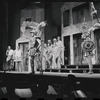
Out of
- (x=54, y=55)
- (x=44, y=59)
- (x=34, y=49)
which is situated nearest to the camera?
(x=34, y=49)

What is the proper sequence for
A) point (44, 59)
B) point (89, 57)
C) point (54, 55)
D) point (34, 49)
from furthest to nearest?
point (54, 55)
point (44, 59)
point (34, 49)
point (89, 57)

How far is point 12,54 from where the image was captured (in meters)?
6.02

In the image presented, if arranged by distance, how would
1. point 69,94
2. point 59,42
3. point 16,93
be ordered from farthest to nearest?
1. point 59,42
2. point 16,93
3. point 69,94

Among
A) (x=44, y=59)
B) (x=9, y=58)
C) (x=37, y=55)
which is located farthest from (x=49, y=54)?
(x=9, y=58)

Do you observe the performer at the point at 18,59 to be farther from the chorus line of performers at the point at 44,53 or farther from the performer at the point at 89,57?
the performer at the point at 89,57

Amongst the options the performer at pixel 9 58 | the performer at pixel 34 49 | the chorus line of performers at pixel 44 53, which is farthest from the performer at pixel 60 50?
the performer at pixel 9 58

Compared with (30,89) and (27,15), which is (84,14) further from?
(30,89)

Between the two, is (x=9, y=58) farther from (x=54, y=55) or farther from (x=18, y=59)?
(x=54, y=55)

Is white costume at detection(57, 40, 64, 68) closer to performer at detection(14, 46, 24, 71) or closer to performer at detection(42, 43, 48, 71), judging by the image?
performer at detection(42, 43, 48, 71)

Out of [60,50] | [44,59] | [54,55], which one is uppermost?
[60,50]

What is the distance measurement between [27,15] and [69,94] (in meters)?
2.15

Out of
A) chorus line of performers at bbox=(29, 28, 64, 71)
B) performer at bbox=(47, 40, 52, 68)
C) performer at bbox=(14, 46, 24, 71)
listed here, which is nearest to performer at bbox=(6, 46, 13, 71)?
performer at bbox=(14, 46, 24, 71)

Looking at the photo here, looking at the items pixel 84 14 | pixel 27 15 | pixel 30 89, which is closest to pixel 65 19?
pixel 84 14

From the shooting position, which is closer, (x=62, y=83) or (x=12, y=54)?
(x=62, y=83)
